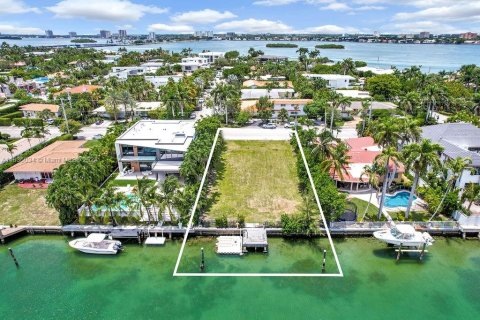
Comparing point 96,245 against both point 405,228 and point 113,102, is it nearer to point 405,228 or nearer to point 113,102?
point 405,228

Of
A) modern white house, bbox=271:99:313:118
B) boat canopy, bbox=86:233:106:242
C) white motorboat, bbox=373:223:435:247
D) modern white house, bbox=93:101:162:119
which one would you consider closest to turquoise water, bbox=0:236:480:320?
white motorboat, bbox=373:223:435:247

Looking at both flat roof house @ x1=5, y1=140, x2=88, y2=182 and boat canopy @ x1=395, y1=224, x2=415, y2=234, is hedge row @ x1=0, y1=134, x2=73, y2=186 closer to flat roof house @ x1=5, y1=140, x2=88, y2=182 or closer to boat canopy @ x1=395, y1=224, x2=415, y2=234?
flat roof house @ x1=5, y1=140, x2=88, y2=182

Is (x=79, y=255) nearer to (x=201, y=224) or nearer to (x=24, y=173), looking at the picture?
(x=201, y=224)

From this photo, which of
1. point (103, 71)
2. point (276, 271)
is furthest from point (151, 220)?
point (103, 71)

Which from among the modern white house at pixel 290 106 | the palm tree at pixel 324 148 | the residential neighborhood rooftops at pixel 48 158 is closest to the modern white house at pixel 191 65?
the modern white house at pixel 290 106

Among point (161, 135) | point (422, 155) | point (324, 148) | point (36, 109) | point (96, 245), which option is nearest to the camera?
point (422, 155)

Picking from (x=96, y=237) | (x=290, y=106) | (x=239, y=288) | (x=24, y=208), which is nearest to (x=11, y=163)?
(x=24, y=208)
